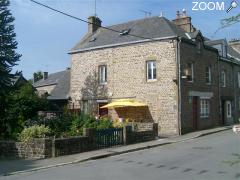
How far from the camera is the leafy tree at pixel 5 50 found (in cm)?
2198

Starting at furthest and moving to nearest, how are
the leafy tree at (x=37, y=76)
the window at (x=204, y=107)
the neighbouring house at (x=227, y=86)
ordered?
the leafy tree at (x=37, y=76)
the neighbouring house at (x=227, y=86)
the window at (x=204, y=107)

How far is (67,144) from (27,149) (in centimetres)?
170

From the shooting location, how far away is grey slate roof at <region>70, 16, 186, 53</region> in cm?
3019

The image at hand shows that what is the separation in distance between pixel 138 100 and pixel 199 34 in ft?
23.0

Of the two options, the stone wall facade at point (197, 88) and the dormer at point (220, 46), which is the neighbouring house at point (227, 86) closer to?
the dormer at point (220, 46)

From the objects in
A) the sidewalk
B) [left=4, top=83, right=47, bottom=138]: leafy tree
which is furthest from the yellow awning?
the sidewalk

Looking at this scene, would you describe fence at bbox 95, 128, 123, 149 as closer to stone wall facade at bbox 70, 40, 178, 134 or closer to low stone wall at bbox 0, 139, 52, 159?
low stone wall at bbox 0, 139, 52, 159

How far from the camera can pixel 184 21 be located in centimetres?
3441

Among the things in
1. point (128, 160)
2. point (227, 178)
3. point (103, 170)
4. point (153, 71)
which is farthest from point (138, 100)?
point (227, 178)

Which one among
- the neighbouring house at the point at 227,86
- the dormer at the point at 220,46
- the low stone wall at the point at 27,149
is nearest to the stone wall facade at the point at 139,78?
the neighbouring house at the point at 227,86

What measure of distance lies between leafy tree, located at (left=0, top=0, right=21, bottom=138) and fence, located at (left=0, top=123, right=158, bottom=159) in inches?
189

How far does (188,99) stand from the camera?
97.1ft

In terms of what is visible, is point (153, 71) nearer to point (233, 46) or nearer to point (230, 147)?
point (230, 147)

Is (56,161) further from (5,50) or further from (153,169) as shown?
(5,50)
